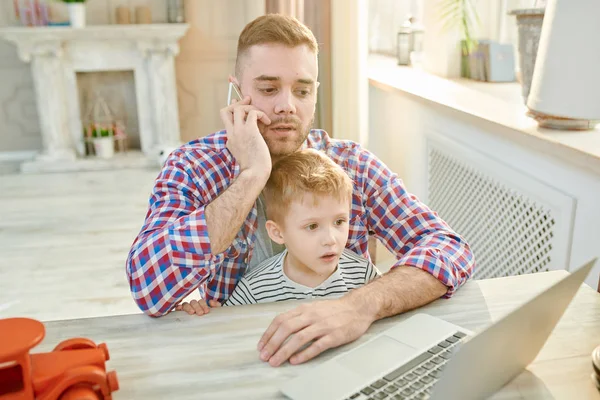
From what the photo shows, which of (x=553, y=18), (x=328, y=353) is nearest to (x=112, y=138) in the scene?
(x=553, y=18)

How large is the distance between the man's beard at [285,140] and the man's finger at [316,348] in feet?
2.04

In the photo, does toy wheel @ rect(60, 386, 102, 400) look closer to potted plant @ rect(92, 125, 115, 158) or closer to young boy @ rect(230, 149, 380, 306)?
young boy @ rect(230, 149, 380, 306)

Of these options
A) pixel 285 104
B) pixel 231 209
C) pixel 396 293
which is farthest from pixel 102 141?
pixel 396 293

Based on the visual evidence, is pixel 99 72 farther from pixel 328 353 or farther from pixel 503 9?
pixel 328 353

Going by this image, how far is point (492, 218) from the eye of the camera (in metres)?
2.08

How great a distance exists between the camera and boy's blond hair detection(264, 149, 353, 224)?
1.25 m

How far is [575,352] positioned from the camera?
2.90ft

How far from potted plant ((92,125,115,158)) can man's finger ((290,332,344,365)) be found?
13.7 ft

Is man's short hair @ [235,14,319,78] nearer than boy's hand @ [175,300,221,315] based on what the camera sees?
No

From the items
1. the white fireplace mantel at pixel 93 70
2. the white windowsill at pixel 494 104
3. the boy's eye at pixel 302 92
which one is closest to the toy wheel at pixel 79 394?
the boy's eye at pixel 302 92

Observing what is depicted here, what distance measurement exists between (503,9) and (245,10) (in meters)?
2.59

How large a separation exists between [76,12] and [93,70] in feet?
1.59

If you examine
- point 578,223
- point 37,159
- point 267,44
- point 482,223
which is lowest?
point 37,159

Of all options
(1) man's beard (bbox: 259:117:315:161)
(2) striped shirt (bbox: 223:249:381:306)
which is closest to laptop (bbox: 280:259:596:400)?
(2) striped shirt (bbox: 223:249:381:306)
